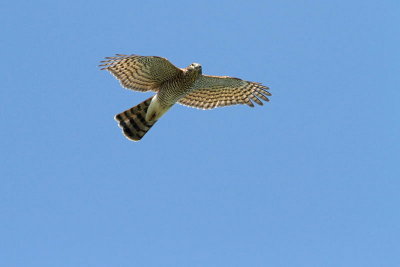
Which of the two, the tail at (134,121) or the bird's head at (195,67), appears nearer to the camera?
the bird's head at (195,67)

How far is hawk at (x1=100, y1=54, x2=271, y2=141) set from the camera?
19188mm

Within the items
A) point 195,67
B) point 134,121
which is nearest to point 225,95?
point 195,67

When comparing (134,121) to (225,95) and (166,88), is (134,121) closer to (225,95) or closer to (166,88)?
(166,88)

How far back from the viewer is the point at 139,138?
20094 millimetres

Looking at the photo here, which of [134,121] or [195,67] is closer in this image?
[195,67]

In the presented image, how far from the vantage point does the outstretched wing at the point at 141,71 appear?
19.0 m

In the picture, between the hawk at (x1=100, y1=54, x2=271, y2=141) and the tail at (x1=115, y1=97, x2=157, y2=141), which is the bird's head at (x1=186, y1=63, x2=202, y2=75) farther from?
the tail at (x1=115, y1=97, x2=157, y2=141)

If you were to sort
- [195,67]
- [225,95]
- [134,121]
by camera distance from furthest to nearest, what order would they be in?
1. [225,95]
2. [134,121]
3. [195,67]

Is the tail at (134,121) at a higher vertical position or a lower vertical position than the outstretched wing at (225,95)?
lower

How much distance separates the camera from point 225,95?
67.9 feet

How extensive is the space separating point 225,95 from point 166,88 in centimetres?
195

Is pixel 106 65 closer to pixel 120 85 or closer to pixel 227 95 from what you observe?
pixel 120 85

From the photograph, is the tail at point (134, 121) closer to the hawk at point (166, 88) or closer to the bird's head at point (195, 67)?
the hawk at point (166, 88)

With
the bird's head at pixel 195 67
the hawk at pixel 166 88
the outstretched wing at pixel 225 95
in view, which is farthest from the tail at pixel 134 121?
the bird's head at pixel 195 67
